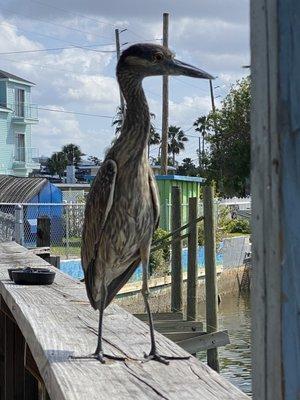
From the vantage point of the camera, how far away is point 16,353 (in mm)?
4777

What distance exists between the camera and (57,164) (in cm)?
8694

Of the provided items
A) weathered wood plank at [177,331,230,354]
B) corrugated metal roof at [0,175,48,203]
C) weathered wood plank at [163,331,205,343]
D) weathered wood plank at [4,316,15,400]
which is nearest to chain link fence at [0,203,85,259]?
corrugated metal roof at [0,175,48,203]

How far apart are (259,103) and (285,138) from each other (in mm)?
68

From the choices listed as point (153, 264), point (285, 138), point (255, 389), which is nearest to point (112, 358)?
point (255, 389)

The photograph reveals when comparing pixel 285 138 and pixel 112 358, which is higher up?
pixel 285 138

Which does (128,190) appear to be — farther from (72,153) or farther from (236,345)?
(72,153)

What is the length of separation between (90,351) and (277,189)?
186 cm

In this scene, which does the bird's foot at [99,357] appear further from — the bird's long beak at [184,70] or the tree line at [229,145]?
the tree line at [229,145]

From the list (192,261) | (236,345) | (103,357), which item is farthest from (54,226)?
(103,357)

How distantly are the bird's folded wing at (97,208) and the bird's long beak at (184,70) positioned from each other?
436mm

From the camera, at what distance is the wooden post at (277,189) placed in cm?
95

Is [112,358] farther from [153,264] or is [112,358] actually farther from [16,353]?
[153,264]

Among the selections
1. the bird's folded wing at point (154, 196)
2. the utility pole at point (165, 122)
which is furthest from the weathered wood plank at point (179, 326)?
the utility pole at point (165, 122)

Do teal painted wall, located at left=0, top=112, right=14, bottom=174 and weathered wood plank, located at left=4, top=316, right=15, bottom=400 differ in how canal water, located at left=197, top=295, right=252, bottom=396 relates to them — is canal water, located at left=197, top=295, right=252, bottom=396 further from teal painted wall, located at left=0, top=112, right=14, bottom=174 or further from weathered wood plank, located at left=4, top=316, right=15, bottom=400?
teal painted wall, located at left=0, top=112, right=14, bottom=174
